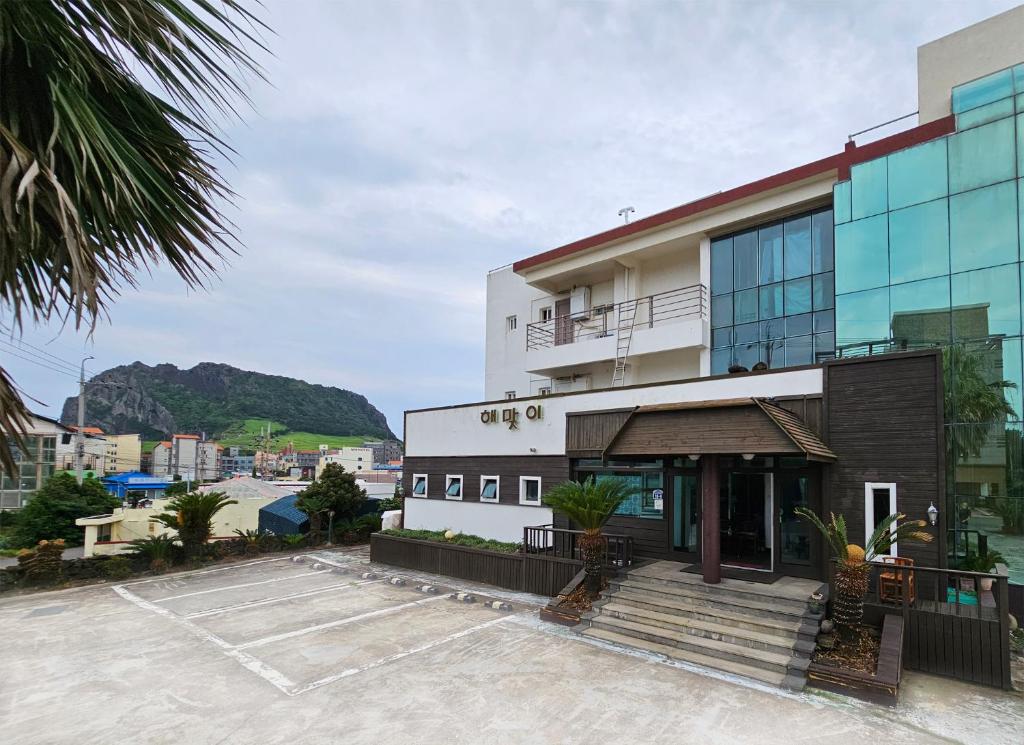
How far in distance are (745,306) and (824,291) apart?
2.00 metres

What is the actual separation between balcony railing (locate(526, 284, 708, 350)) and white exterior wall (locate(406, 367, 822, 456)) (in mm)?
4421

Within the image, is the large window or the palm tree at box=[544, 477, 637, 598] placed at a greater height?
the large window

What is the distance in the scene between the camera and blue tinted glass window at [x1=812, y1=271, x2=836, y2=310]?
566 inches

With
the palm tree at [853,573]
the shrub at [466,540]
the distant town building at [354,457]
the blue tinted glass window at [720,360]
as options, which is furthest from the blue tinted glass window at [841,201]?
the distant town building at [354,457]

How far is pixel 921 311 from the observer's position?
1330 centimetres

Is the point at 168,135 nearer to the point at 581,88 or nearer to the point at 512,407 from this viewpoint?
the point at 581,88

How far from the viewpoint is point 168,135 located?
2.97 metres

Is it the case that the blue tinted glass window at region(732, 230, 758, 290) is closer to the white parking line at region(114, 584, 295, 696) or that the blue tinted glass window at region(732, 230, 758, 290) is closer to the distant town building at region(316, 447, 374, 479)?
the white parking line at region(114, 584, 295, 696)

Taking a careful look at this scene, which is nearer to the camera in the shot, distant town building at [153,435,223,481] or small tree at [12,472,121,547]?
small tree at [12,472,121,547]

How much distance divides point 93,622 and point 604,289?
55.0ft

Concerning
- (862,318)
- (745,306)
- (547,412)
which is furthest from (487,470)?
(862,318)

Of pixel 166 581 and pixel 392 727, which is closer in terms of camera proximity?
pixel 392 727

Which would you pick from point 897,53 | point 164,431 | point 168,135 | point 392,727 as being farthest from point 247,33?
point 164,431

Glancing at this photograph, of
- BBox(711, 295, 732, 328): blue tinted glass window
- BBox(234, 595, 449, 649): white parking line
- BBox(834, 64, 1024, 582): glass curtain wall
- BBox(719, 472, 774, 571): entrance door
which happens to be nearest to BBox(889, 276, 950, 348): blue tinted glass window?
BBox(834, 64, 1024, 582): glass curtain wall
